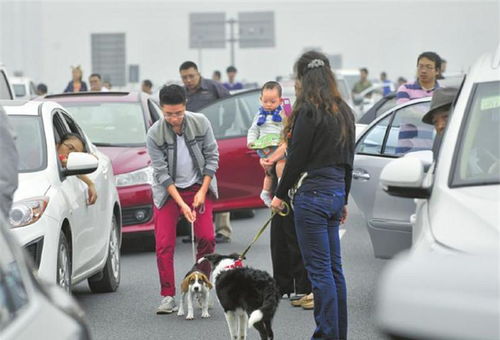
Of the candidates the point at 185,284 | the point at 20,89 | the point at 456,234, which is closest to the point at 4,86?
the point at 185,284

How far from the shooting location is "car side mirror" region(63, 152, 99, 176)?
8.16 metres

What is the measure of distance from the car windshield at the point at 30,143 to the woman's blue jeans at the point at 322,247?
2083 millimetres

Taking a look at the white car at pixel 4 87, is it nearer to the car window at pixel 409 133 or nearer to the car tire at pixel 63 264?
the car window at pixel 409 133

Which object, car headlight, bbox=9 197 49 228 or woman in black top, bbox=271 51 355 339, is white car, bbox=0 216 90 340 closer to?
woman in black top, bbox=271 51 355 339

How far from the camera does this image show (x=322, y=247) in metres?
6.91

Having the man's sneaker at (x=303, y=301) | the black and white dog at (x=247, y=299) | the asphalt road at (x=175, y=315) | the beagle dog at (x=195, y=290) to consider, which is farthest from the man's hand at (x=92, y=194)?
the black and white dog at (x=247, y=299)

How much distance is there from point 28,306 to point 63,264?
16.0ft

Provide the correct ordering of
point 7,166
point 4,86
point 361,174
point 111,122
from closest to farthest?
point 7,166 → point 361,174 → point 111,122 → point 4,86

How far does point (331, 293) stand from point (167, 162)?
2.24 metres

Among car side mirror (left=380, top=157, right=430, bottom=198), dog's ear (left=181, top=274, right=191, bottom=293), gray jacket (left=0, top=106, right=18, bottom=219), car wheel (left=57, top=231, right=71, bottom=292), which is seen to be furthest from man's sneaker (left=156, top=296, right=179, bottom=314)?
car side mirror (left=380, top=157, right=430, bottom=198)

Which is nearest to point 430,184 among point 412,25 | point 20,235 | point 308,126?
point 308,126

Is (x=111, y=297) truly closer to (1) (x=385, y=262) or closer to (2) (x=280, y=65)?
(1) (x=385, y=262)

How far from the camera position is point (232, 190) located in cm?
1332

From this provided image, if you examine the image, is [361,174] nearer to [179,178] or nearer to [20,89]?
[179,178]
